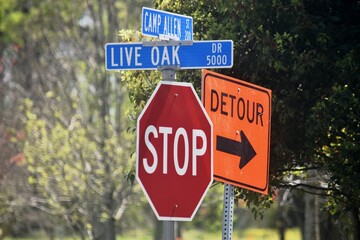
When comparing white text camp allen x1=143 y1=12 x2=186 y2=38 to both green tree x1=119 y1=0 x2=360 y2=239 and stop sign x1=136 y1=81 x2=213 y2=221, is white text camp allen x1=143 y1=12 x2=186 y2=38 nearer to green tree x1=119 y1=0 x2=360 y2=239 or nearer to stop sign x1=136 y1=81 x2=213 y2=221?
stop sign x1=136 y1=81 x2=213 y2=221

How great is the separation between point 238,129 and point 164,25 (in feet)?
3.24

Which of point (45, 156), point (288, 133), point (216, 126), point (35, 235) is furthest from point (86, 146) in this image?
point (35, 235)

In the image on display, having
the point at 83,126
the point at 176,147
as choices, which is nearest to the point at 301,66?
the point at 176,147

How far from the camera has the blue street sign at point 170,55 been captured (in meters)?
7.81

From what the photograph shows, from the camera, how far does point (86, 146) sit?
81.9 ft

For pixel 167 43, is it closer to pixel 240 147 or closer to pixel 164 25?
pixel 164 25

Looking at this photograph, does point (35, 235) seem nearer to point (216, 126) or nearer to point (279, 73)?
point (279, 73)

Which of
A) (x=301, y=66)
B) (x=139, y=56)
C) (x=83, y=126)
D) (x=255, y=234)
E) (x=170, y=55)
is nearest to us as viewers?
(x=170, y=55)

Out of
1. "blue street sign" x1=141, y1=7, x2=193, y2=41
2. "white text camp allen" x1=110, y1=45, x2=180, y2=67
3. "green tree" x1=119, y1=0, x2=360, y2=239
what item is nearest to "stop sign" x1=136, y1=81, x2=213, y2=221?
"white text camp allen" x1=110, y1=45, x2=180, y2=67

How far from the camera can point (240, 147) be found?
8250 mm

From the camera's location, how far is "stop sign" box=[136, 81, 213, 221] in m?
7.21

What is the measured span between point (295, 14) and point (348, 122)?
140 centimetres

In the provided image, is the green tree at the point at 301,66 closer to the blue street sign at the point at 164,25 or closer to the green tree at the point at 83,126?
the blue street sign at the point at 164,25

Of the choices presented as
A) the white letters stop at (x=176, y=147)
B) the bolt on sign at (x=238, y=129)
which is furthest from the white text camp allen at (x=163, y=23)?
the white letters stop at (x=176, y=147)
